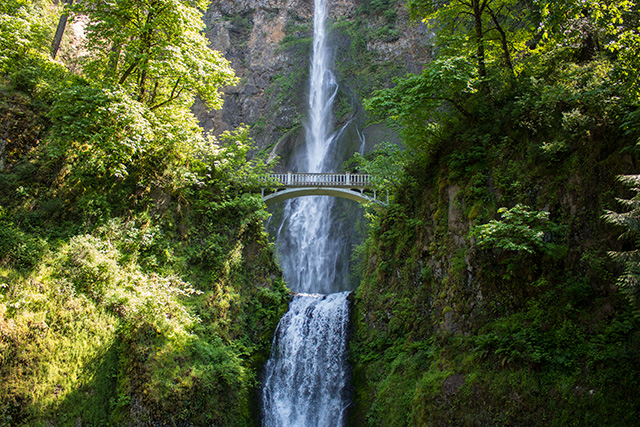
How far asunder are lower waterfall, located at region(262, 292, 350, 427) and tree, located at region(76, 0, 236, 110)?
934 centimetres

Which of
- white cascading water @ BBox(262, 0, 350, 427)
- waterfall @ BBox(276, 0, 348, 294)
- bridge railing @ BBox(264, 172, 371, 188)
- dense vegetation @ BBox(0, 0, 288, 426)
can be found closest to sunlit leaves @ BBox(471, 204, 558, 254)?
white cascading water @ BBox(262, 0, 350, 427)

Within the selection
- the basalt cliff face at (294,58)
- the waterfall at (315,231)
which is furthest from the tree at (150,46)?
the basalt cliff face at (294,58)

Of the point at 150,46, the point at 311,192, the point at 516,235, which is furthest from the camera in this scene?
the point at 311,192

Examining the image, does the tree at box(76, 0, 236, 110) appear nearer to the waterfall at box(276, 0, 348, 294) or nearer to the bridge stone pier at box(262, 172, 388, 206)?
the bridge stone pier at box(262, 172, 388, 206)

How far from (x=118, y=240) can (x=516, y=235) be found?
34.0ft

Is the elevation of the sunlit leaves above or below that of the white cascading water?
above

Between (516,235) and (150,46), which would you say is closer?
(516,235)

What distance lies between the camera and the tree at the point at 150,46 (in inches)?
431

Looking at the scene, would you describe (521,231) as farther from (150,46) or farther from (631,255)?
(150,46)

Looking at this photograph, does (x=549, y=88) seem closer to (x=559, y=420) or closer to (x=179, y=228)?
(x=559, y=420)

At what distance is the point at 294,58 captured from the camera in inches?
1467

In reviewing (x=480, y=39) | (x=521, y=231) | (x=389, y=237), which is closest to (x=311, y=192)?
(x=389, y=237)

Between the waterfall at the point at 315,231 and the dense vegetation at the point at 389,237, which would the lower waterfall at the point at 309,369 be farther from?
the waterfall at the point at 315,231

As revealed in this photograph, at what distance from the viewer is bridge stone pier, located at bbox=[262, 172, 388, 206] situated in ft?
64.6
